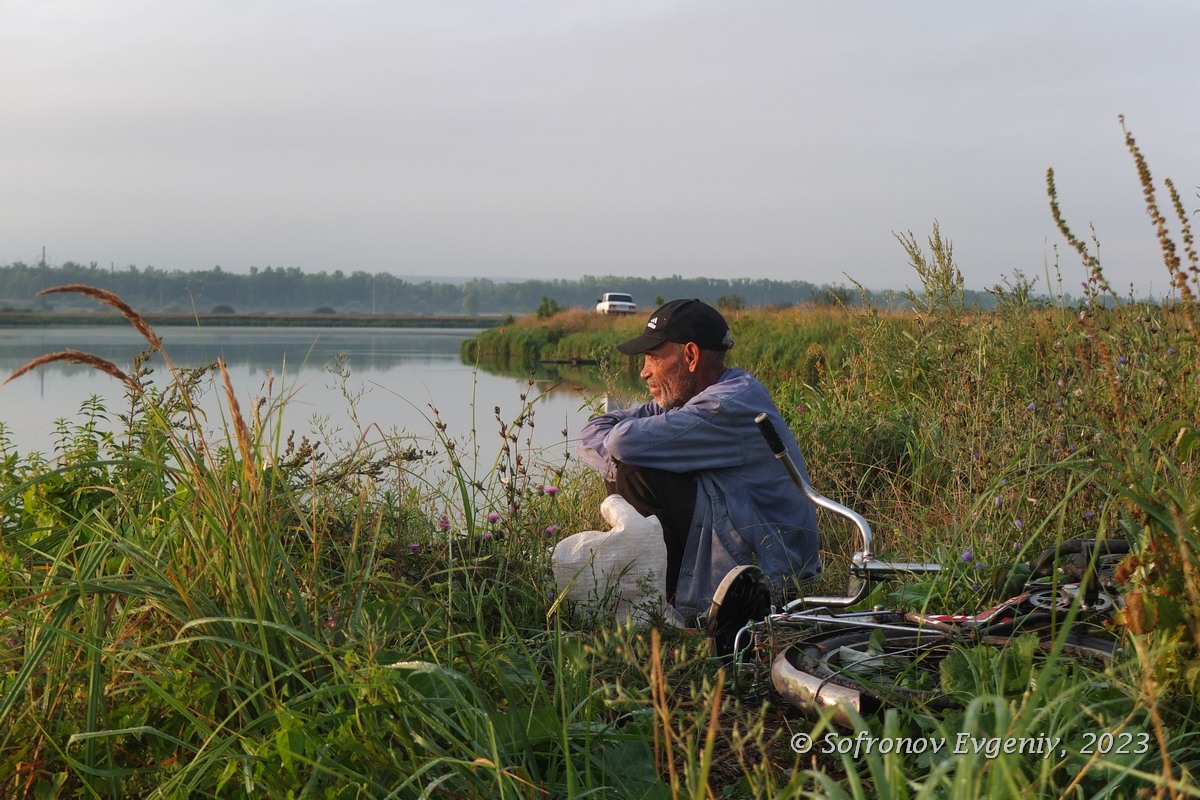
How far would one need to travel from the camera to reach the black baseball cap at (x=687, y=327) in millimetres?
4445

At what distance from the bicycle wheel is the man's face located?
6.32ft

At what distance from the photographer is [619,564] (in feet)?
12.1

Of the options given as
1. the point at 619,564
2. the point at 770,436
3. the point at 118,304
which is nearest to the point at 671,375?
the point at 619,564

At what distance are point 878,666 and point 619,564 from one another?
1249 millimetres

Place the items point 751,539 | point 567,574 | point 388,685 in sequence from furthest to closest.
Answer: point 751,539
point 567,574
point 388,685

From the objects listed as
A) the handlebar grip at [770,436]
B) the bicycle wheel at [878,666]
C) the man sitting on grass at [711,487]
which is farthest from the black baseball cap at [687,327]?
the bicycle wheel at [878,666]

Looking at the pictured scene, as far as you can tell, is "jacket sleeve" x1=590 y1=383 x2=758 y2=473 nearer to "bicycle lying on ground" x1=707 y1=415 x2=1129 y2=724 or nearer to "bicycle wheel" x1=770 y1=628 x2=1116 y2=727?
"bicycle lying on ground" x1=707 y1=415 x2=1129 y2=724

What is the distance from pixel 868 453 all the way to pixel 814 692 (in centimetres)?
489

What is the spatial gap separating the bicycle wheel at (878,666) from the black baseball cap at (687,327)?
193 centimetres

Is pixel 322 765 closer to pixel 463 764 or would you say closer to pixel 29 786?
pixel 463 764

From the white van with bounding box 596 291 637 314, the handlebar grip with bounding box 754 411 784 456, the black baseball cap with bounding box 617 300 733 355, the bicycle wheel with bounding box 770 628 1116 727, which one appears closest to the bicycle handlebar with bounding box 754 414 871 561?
the handlebar grip with bounding box 754 411 784 456

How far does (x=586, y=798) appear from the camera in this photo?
6.83 feet

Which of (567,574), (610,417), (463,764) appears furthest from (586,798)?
(610,417)

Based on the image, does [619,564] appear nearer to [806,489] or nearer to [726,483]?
[726,483]
